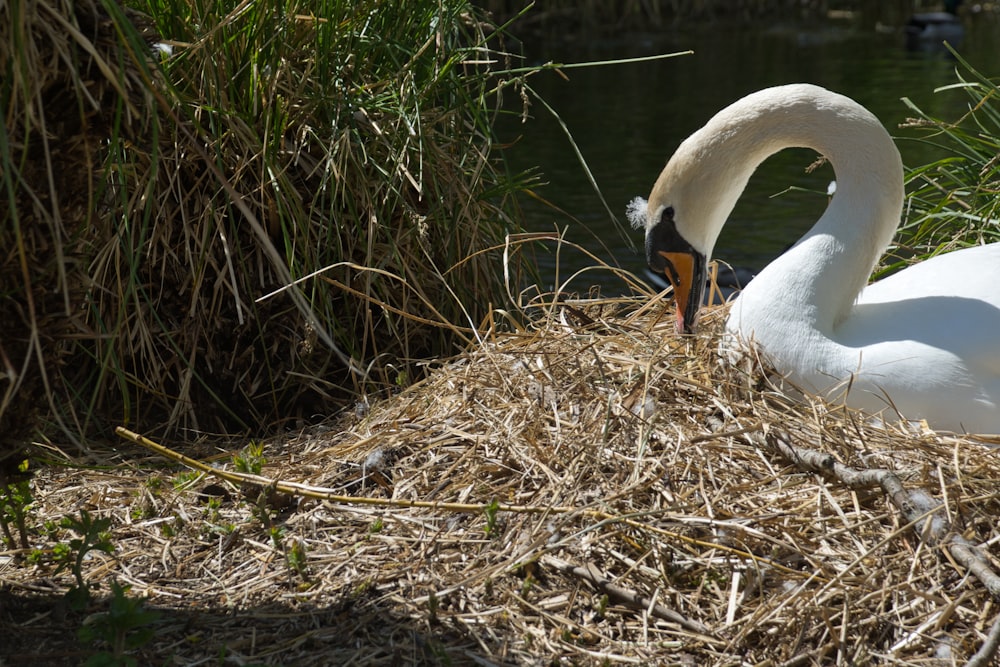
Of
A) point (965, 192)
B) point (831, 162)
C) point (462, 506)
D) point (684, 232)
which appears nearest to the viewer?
point (462, 506)

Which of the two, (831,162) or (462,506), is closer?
(462,506)

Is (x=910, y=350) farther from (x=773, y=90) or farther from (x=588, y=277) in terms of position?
(x=588, y=277)

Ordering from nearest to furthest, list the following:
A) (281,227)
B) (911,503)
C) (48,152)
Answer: (48,152) < (911,503) < (281,227)

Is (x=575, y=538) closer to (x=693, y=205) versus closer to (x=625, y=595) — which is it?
(x=625, y=595)

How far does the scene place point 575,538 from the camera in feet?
8.75

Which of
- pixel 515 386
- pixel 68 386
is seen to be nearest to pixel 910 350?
pixel 515 386

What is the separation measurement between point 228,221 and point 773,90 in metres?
1.80

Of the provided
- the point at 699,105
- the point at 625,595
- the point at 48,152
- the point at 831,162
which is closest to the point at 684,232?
the point at 831,162

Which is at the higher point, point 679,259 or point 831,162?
point 831,162

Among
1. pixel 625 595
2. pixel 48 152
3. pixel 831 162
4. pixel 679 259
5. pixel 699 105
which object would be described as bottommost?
pixel 699 105

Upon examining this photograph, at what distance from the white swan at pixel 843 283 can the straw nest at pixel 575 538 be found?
4.5 inches

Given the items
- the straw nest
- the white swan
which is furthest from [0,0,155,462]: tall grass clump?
the white swan

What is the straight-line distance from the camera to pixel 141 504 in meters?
3.06

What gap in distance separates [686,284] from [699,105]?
29.5 ft
